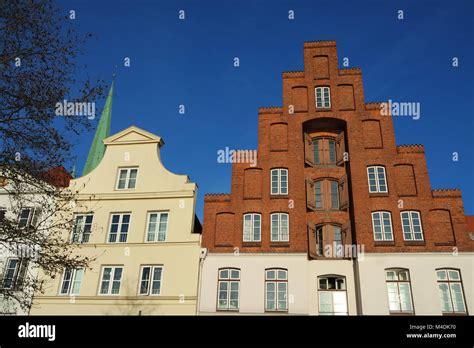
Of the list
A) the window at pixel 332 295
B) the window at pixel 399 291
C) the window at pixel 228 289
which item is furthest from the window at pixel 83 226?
the window at pixel 399 291

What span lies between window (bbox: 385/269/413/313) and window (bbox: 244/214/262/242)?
24.9 feet

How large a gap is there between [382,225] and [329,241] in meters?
3.20

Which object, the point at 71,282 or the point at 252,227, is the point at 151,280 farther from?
the point at 252,227

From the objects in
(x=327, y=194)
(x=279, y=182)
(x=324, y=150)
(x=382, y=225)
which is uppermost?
(x=324, y=150)

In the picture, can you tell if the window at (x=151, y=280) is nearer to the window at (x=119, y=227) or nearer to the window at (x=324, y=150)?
the window at (x=119, y=227)

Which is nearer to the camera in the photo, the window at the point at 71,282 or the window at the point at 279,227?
the window at the point at 71,282

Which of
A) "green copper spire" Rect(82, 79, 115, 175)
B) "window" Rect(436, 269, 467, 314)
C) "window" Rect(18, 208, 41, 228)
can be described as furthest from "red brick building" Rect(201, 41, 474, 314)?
"green copper spire" Rect(82, 79, 115, 175)

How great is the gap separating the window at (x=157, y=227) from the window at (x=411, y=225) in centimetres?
1403

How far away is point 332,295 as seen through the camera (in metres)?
24.3

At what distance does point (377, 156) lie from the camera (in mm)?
27141

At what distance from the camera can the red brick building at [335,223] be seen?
23656 mm

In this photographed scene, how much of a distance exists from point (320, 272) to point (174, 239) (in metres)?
8.67

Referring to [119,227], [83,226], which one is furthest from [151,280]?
[83,226]
